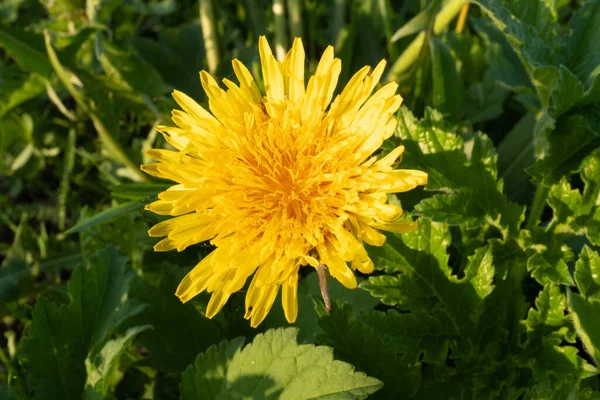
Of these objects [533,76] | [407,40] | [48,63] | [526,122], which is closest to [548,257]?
[533,76]

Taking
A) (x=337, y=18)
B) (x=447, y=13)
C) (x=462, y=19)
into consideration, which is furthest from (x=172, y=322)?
(x=462, y=19)

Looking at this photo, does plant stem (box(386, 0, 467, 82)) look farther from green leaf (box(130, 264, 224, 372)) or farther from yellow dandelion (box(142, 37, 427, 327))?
green leaf (box(130, 264, 224, 372))

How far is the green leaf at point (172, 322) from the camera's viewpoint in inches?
81.0

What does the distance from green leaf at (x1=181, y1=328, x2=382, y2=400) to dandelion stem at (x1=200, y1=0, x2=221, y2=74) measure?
4.38 ft

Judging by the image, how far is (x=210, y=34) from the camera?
8.65 feet

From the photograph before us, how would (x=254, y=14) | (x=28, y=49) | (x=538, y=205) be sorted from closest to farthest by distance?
(x=538, y=205) < (x=28, y=49) < (x=254, y=14)

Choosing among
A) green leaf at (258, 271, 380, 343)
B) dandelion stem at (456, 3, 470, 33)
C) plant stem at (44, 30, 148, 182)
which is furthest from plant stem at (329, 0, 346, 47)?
green leaf at (258, 271, 380, 343)

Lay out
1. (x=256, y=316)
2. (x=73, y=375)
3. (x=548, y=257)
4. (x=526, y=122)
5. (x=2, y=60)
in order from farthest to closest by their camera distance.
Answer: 1. (x=2, y=60)
2. (x=526, y=122)
3. (x=73, y=375)
4. (x=548, y=257)
5. (x=256, y=316)

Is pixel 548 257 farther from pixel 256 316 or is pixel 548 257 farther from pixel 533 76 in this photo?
pixel 256 316

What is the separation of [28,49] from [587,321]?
2.38 meters

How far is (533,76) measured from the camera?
166cm

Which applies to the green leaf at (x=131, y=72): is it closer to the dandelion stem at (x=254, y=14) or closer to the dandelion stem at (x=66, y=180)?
the dandelion stem at (x=66, y=180)

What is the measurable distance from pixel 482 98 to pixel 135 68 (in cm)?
154

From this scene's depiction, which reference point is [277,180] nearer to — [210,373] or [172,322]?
[210,373]
